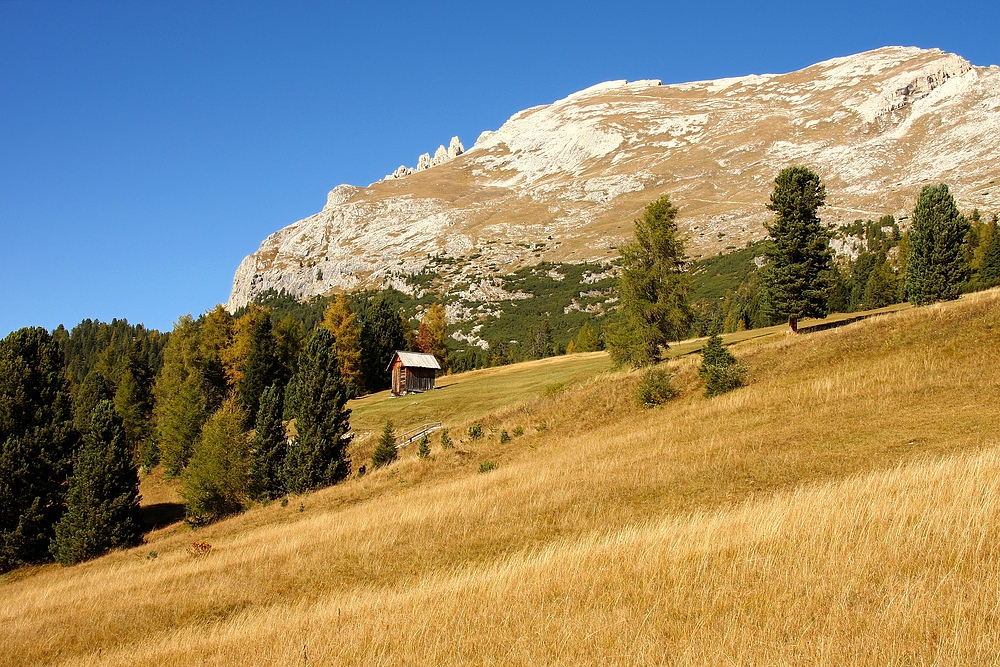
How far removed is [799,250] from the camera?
41625 mm

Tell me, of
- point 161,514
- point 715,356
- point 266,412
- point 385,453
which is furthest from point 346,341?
point 715,356

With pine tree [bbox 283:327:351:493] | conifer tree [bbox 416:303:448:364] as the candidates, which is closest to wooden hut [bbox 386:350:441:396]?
conifer tree [bbox 416:303:448:364]

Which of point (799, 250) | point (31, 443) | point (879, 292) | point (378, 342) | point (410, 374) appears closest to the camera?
→ point (799, 250)

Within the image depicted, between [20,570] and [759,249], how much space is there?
18484 cm

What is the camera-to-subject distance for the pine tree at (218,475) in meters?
43.2

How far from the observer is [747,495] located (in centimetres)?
1373

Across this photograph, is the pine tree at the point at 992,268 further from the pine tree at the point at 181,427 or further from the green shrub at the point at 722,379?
the pine tree at the point at 181,427

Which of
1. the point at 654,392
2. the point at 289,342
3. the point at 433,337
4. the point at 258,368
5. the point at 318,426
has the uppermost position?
the point at 289,342

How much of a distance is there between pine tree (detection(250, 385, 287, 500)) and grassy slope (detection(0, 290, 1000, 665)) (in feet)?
49.9

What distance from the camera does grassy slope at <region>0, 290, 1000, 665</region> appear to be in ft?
21.1

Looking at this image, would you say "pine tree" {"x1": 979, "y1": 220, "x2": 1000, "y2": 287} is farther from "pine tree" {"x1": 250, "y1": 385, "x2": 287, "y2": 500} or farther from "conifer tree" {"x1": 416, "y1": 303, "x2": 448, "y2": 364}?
"pine tree" {"x1": 250, "y1": 385, "x2": 287, "y2": 500}

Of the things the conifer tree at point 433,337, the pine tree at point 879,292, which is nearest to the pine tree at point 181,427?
the conifer tree at point 433,337

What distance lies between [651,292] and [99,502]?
39286mm

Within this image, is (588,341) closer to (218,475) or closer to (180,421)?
(180,421)
